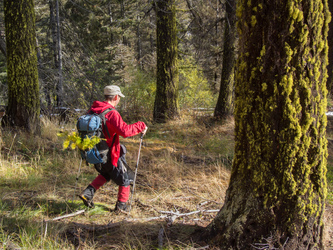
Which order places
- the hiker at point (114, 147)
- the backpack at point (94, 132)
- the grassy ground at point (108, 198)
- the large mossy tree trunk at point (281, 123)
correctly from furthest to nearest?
the hiker at point (114, 147), the backpack at point (94, 132), the grassy ground at point (108, 198), the large mossy tree trunk at point (281, 123)

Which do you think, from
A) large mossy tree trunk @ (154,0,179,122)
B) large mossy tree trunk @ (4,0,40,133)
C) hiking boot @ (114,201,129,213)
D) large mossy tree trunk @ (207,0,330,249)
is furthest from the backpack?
large mossy tree trunk @ (154,0,179,122)

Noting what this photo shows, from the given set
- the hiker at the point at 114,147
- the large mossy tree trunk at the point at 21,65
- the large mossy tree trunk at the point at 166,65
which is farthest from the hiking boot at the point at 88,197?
the large mossy tree trunk at the point at 166,65

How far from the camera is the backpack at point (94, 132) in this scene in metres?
2.95

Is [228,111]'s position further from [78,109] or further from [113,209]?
[113,209]

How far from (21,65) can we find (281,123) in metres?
5.80

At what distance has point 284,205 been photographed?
6.71 ft

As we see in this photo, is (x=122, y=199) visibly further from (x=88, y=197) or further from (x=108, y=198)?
(x=108, y=198)

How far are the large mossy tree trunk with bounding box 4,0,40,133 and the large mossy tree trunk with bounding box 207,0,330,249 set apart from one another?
17.4 feet

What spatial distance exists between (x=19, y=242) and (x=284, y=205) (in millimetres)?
2465

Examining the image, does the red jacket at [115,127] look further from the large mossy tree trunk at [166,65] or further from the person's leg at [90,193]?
the large mossy tree trunk at [166,65]

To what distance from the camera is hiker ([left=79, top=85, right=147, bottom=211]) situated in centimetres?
306

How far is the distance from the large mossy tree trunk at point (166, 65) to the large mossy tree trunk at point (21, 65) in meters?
3.85

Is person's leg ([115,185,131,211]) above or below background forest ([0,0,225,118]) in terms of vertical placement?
below

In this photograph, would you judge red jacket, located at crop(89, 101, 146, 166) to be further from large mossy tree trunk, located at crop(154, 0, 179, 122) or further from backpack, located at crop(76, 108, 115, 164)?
large mossy tree trunk, located at crop(154, 0, 179, 122)
